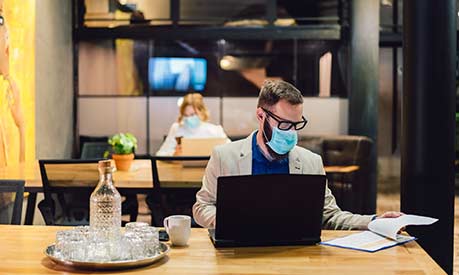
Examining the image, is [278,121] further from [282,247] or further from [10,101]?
[10,101]

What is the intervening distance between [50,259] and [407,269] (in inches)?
45.3

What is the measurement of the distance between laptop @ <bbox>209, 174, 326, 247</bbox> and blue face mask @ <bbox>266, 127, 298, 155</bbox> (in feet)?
1.05

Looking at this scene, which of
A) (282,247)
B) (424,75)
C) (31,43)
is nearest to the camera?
(282,247)

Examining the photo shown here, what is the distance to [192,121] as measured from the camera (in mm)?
6020

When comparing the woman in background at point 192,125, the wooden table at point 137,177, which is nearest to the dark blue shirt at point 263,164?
the wooden table at point 137,177

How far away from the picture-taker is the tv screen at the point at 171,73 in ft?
25.6

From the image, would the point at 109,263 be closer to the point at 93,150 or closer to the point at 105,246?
the point at 105,246

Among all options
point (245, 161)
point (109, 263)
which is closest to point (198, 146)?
point (245, 161)

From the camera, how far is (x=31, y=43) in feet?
19.1

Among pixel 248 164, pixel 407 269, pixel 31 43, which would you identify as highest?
pixel 31 43

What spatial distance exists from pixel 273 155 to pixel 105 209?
2.49 ft

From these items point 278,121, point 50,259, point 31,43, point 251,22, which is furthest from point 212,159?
point 251,22

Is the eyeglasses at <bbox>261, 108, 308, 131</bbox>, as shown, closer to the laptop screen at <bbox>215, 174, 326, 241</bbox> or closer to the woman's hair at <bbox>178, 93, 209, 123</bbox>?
the laptop screen at <bbox>215, 174, 326, 241</bbox>

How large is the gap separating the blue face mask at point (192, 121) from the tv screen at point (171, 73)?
1840mm
